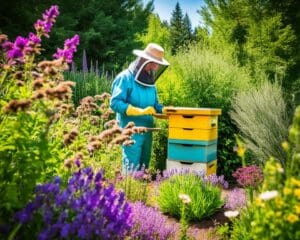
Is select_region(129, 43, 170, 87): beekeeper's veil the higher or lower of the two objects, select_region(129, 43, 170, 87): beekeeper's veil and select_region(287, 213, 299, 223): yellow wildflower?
the higher

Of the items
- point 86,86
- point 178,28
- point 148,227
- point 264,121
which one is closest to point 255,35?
point 86,86

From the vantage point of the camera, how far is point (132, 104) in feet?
21.4

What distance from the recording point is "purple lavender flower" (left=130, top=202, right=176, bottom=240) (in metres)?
3.86

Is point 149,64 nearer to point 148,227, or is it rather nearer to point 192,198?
point 192,198

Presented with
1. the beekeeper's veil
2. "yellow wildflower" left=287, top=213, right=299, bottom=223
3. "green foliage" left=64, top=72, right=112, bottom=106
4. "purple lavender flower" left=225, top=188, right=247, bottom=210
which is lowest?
"purple lavender flower" left=225, top=188, right=247, bottom=210

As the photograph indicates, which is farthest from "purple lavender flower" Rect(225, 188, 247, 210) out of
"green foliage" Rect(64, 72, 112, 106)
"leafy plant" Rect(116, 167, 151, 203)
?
"green foliage" Rect(64, 72, 112, 106)

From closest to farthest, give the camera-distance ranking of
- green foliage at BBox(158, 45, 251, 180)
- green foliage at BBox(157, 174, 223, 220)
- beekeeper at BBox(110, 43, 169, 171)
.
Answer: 1. green foliage at BBox(157, 174, 223, 220)
2. beekeeper at BBox(110, 43, 169, 171)
3. green foliage at BBox(158, 45, 251, 180)

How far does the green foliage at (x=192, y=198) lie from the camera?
16.4 feet

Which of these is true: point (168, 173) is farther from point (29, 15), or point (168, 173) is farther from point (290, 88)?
point (29, 15)

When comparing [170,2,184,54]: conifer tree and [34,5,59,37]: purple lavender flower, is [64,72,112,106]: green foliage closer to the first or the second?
[34,5,59,37]: purple lavender flower

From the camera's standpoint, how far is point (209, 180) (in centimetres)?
574

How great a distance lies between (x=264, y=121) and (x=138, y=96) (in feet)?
6.57

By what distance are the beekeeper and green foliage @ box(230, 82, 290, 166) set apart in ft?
5.31

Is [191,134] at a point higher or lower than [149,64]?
lower
